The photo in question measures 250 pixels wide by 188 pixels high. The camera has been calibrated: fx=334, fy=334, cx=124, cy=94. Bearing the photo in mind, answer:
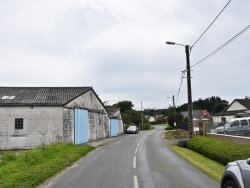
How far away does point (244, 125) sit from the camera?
31406 millimetres

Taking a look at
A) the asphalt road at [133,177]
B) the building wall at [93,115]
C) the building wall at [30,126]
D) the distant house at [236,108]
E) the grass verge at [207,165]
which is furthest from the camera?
the distant house at [236,108]

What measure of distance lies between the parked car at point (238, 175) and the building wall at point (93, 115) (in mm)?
25014

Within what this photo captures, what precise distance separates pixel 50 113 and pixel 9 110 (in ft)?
12.3

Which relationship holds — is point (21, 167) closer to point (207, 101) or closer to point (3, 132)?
point (3, 132)

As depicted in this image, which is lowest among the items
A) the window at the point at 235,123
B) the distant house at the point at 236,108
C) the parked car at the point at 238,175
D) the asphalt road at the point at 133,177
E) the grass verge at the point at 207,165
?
the grass verge at the point at 207,165

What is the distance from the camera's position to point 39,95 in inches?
1297

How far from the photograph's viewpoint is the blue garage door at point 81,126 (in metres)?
33.1

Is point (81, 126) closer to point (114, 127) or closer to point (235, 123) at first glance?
point (235, 123)

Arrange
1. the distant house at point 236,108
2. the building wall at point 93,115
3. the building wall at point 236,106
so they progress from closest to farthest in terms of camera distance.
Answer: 1. the building wall at point 93,115
2. the distant house at point 236,108
3. the building wall at point 236,106

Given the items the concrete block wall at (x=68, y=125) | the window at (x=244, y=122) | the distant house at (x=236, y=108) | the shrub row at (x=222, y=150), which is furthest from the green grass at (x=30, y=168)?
the distant house at (x=236, y=108)

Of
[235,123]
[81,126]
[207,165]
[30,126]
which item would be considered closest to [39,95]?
[30,126]

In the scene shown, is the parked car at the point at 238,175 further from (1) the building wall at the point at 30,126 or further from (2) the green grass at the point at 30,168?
(1) the building wall at the point at 30,126

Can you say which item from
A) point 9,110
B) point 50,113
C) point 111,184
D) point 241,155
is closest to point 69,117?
point 50,113

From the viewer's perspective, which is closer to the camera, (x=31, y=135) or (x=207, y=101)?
(x=31, y=135)
